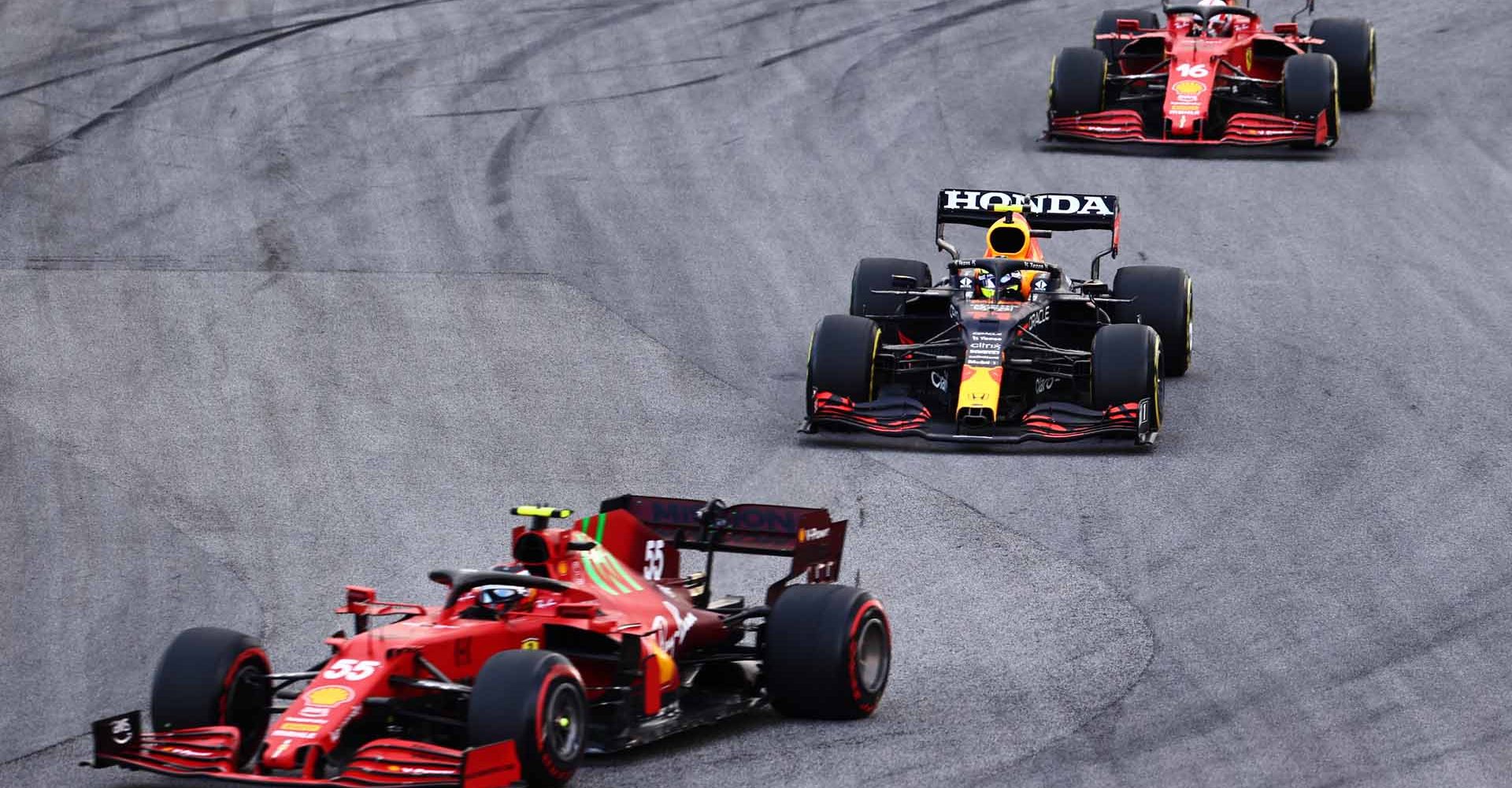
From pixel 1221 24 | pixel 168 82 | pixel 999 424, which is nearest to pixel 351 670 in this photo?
pixel 999 424

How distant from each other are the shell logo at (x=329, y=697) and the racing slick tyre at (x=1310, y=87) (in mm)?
18365

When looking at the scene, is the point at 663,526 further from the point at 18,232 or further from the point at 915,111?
the point at 915,111

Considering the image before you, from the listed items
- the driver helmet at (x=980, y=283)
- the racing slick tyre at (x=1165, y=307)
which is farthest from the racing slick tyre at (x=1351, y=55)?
the driver helmet at (x=980, y=283)

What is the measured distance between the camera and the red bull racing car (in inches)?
690

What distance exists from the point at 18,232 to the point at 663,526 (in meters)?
12.9

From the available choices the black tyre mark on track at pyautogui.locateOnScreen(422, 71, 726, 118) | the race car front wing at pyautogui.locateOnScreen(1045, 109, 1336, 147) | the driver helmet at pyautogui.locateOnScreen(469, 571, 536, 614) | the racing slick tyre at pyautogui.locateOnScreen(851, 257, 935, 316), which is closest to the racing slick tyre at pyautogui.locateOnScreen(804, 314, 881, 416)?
the racing slick tyre at pyautogui.locateOnScreen(851, 257, 935, 316)

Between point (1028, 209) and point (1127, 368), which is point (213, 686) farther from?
point (1028, 209)

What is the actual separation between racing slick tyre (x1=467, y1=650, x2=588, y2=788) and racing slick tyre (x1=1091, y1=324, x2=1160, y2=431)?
8.47 meters

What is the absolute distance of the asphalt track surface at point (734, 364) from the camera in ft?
39.8

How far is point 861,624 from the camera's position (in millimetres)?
11367

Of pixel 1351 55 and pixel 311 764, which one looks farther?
pixel 1351 55

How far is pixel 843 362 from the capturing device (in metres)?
18.1

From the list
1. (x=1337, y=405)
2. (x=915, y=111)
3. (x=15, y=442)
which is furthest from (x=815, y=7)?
(x=15, y=442)

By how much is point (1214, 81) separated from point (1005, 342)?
30.1ft
